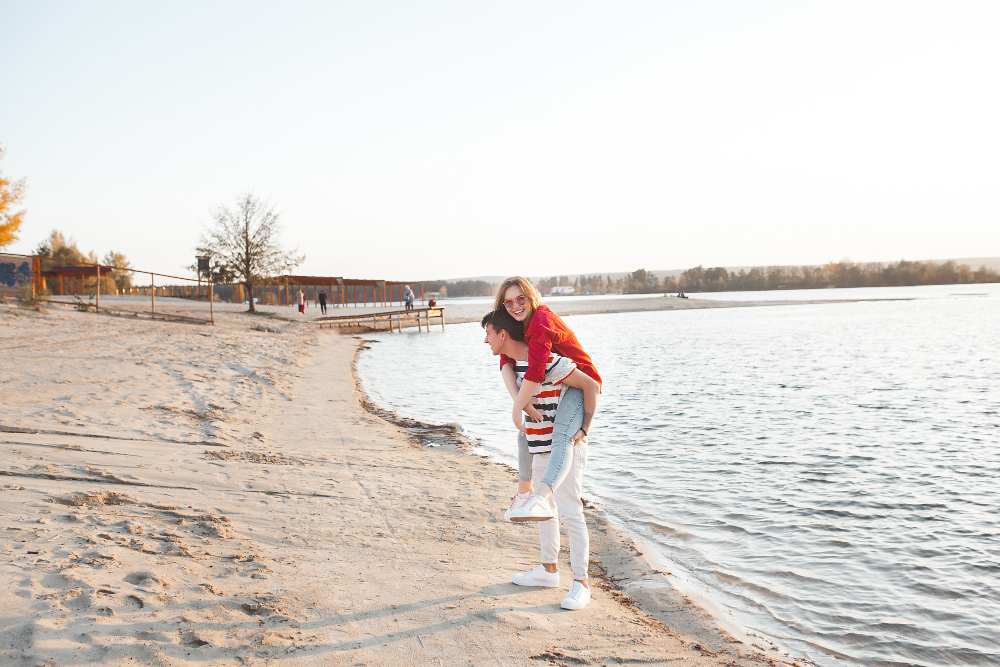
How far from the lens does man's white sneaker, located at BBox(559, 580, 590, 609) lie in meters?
3.90

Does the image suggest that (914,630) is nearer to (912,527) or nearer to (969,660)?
(969,660)

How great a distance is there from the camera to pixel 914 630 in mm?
4324

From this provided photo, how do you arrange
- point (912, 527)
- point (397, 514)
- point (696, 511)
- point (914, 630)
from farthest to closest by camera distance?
point (696, 511) < point (912, 527) < point (397, 514) < point (914, 630)

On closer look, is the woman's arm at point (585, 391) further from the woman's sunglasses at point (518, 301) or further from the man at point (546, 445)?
the woman's sunglasses at point (518, 301)

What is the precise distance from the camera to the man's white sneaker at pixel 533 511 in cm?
347

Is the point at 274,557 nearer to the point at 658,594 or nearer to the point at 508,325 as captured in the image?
the point at 508,325

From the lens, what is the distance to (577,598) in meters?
3.92

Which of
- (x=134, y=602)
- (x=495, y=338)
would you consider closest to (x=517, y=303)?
(x=495, y=338)

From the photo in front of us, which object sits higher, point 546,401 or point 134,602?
point 546,401

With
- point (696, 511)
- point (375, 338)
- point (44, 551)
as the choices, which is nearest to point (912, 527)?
point (696, 511)

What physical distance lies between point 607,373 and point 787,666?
1708 centimetres

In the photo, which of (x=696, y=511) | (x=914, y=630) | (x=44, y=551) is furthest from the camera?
(x=696, y=511)

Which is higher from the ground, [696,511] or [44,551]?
[44,551]

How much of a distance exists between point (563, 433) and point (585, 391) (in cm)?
27
